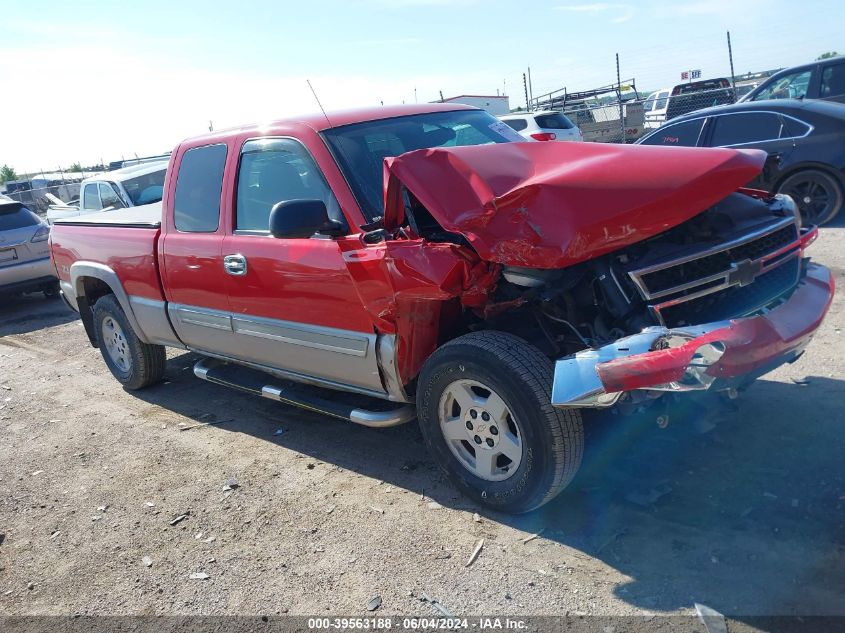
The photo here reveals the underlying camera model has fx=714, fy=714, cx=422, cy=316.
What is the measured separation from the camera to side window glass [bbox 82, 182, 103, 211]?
38.7 feet

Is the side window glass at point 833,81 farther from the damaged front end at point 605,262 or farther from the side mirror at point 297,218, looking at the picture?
the side mirror at point 297,218

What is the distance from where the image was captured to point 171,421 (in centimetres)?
552

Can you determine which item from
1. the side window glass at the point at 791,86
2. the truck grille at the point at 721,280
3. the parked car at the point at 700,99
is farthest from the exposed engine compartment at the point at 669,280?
the parked car at the point at 700,99

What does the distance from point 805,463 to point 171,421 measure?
4.33m

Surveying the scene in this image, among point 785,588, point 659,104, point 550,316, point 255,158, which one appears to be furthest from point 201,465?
point 659,104

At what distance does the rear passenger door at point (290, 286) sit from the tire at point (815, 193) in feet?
22.7

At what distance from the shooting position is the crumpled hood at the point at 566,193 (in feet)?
9.76

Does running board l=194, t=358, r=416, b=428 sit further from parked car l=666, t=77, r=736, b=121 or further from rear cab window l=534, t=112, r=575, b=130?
parked car l=666, t=77, r=736, b=121

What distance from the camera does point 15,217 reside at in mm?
10758

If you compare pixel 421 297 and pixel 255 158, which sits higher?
pixel 255 158

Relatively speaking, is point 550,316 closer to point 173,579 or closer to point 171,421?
point 173,579

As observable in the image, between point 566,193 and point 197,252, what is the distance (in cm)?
273

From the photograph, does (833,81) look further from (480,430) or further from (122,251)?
(122,251)

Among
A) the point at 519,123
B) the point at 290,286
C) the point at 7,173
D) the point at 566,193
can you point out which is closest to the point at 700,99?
the point at 519,123
